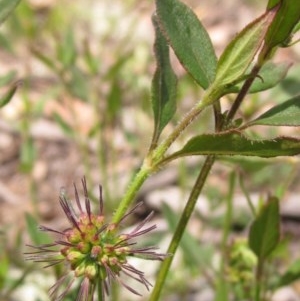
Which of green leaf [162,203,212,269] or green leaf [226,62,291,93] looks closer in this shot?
green leaf [226,62,291,93]

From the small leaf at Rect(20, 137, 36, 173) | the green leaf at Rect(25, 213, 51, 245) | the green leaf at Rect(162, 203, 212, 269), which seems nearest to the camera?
the green leaf at Rect(25, 213, 51, 245)

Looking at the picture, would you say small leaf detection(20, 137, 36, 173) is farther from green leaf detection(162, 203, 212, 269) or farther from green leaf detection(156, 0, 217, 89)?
green leaf detection(156, 0, 217, 89)

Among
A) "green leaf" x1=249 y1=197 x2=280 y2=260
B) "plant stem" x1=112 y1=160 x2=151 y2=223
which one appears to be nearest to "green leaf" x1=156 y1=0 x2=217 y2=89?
"plant stem" x1=112 y1=160 x2=151 y2=223

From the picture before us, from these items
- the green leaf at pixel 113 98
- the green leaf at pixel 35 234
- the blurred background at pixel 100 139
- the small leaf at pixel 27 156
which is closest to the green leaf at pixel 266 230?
the blurred background at pixel 100 139

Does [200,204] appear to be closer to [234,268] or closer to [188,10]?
[234,268]

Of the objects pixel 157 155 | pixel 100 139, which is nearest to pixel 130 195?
pixel 157 155

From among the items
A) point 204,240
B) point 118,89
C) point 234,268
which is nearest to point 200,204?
point 204,240

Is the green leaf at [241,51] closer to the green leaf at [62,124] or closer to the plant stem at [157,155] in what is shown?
the plant stem at [157,155]
